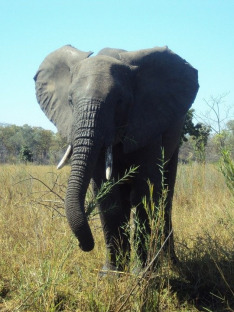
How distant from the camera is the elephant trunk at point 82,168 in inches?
132

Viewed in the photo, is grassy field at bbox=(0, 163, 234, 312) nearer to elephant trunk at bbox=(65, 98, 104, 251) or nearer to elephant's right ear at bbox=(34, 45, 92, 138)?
elephant trunk at bbox=(65, 98, 104, 251)

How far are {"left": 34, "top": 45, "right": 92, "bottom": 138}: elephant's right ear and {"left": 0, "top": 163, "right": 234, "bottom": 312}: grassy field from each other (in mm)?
549

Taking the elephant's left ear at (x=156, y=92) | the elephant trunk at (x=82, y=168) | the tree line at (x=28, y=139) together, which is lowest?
the elephant trunk at (x=82, y=168)

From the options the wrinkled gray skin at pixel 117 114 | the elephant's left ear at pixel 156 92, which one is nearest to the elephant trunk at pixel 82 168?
the wrinkled gray skin at pixel 117 114

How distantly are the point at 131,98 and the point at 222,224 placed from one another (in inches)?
85.2

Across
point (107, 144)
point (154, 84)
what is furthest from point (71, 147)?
point (154, 84)

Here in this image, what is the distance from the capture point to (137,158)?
174 inches

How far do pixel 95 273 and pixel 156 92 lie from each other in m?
1.75

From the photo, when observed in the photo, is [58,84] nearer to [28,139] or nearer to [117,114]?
[117,114]

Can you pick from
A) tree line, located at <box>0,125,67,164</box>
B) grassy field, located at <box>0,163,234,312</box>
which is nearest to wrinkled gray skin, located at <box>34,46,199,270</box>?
grassy field, located at <box>0,163,234,312</box>

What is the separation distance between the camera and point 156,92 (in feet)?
15.2

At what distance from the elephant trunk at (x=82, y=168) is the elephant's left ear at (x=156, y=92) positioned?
20.0 inches

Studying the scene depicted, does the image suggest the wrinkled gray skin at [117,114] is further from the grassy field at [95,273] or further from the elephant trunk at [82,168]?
the grassy field at [95,273]

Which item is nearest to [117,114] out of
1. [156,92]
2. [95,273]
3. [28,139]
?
[156,92]
